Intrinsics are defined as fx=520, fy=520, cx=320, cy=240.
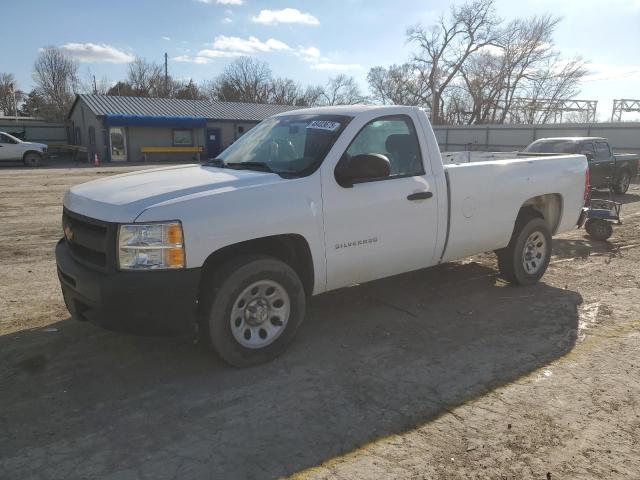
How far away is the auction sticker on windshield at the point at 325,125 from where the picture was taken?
4.57m

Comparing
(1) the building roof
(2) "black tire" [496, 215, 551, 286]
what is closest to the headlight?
(2) "black tire" [496, 215, 551, 286]

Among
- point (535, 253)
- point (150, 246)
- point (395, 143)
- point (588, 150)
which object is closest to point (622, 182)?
point (588, 150)

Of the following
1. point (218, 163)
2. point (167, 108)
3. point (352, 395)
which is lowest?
point (352, 395)

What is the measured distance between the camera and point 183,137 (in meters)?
37.0

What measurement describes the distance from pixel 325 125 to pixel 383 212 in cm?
94

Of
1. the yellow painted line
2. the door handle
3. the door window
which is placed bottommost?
the yellow painted line

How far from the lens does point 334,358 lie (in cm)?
430

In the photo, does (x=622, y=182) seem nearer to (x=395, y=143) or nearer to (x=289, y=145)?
(x=395, y=143)

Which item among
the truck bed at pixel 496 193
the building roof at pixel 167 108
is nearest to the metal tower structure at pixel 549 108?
the building roof at pixel 167 108

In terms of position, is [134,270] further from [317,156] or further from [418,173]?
[418,173]

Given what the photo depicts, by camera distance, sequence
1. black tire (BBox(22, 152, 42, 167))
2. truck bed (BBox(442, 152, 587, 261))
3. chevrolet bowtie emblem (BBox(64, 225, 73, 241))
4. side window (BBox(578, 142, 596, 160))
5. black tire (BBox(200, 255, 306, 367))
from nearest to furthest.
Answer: black tire (BBox(200, 255, 306, 367)), chevrolet bowtie emblem (BBox(64, 225, 73, 241)), truck bed (BBox(442, 152, 587, 261)), side window (BBox(578, 142, 596, 160)), black tire (BBox(22, 152, 42, 167))

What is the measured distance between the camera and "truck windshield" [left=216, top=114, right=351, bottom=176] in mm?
4402

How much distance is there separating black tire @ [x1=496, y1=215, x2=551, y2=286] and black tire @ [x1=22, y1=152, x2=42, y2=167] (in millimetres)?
28925

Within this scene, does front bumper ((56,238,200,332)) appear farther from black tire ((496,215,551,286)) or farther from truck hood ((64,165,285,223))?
black tire ((496,215,551,286))
